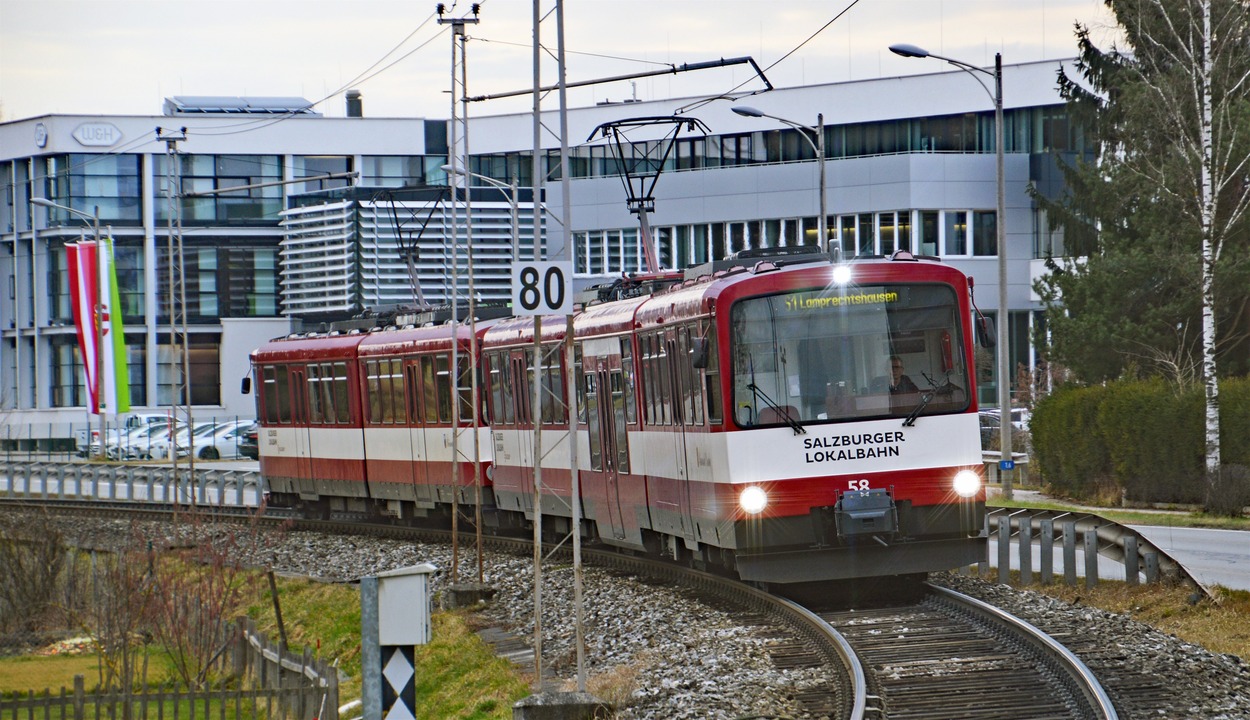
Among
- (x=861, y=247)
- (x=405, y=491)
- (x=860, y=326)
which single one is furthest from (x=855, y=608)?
(x=861, y=247)

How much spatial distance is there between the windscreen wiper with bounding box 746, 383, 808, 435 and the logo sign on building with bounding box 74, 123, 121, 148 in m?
68.1

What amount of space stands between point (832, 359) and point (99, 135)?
226 ft

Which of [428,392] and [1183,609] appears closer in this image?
[1183,609]

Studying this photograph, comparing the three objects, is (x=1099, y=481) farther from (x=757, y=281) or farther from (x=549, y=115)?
(x=549, y=115)

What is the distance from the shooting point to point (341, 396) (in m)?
33.7

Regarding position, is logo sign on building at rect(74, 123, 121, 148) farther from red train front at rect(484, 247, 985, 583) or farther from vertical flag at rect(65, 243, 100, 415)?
red train front at rect(484, 247, 985, 583)

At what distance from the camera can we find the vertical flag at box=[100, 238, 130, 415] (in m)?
56.3

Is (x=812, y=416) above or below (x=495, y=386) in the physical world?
below

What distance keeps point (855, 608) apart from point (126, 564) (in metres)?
9.07

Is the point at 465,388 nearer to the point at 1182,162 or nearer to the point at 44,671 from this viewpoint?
the point at 44,671

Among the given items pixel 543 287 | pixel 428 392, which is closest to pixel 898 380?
pixel 543 287

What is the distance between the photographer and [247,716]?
1572 centimetres

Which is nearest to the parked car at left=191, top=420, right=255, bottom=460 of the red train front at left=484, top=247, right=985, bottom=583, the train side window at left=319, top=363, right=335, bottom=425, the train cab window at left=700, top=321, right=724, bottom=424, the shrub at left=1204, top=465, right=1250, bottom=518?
the train side window at left=319, top=363, right=335, bottom=425

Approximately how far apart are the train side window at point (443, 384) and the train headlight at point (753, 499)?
12.9 meters
